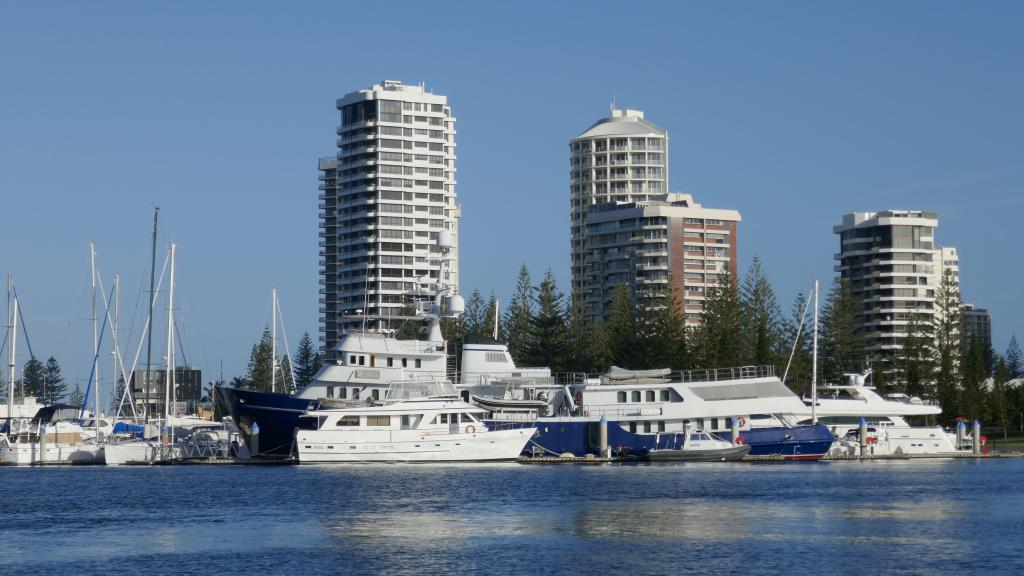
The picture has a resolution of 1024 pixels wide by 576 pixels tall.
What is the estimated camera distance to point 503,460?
77562 millimetres

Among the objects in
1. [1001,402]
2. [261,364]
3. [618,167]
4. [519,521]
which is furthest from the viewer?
[618,167]

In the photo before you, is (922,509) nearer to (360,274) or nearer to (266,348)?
(266,348)

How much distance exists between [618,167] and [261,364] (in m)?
60.0

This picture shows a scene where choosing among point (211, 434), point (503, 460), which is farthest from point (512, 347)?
point (503, 460)

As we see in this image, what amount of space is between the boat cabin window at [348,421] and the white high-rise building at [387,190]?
9493 centimetres

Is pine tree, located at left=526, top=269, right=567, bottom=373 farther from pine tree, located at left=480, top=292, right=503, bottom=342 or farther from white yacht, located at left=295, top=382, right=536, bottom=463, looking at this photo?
white yacht, located at left=295, top=382, right=536, bottom=463

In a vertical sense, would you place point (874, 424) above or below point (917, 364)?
below

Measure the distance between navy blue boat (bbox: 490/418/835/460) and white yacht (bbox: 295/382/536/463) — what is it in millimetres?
4542

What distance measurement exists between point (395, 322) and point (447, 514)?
90.5 meters

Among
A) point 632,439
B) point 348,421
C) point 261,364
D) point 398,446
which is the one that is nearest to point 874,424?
point 632,439

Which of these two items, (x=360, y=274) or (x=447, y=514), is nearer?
(x=447, y=514)

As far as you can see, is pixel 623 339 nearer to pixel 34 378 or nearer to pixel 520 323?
pixel 520 323

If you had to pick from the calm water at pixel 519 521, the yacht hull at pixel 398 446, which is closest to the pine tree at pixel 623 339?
the yacht hull at pixel 398 446

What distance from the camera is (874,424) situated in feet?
279
